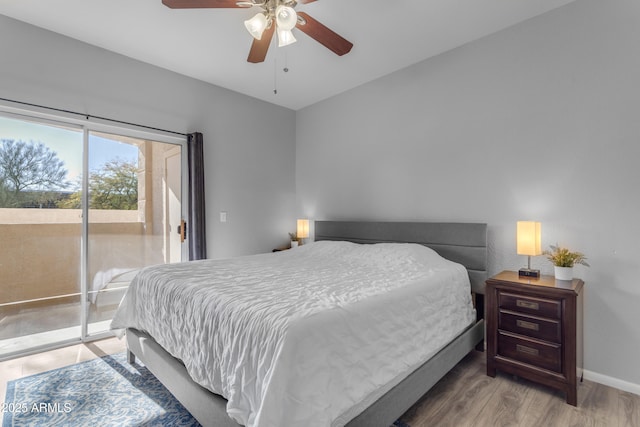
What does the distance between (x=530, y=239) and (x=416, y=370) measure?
1350mm

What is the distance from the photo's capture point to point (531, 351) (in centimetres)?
214

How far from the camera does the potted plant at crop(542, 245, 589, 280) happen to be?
2186 mm

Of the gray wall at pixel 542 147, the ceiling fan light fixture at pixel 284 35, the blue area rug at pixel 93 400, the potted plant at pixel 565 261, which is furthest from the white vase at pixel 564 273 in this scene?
the blue area rug at pixel 93 400

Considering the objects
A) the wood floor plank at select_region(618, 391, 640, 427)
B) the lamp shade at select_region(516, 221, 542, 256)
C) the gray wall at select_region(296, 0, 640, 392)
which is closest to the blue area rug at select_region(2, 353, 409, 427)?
the wood floor plank at select_region(618, 391, 640, 427)

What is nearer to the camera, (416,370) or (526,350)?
(416,370)

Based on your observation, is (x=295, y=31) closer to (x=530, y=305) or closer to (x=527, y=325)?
(x=530, y=305)

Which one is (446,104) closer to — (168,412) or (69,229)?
(168,412)

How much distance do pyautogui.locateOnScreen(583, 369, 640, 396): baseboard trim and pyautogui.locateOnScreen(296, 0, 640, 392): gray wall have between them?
0.01m

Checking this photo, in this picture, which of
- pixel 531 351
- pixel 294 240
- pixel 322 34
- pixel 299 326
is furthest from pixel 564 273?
pixel 294 240

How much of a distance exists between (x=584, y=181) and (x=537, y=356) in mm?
1339

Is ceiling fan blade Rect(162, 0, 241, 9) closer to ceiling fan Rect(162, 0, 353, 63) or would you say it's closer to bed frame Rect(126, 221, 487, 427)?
ceiling fan Rect(162, 0, 353, 63)

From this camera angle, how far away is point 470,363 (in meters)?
2.52

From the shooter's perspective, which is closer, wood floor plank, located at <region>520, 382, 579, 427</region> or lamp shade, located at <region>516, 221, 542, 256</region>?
wood floor plank, located at <region>520, 382, 579, 427</region>

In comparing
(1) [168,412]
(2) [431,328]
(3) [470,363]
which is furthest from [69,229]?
(3) [470,363]
